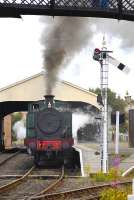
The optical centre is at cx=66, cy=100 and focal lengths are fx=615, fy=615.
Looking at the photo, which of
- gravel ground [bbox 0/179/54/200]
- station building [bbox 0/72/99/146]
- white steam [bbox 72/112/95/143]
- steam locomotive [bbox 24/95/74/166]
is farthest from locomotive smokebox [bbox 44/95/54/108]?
white steam [bbox 72/112/95/143]

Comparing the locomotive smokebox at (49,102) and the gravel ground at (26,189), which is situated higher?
the locomotive smokebox at (49,102)

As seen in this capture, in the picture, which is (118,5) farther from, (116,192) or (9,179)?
(9,179)

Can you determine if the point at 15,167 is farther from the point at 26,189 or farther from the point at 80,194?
the point at 80,194

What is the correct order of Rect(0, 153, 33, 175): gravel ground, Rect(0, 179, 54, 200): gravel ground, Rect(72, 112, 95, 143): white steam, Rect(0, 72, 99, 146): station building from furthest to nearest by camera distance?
Rect(72, 112, 95, 143): white steam
Rect(0, 72, 99, 146): station building
Rect(0, 153, 33, 175): gravel ground
Rect(0, 179, 54, 200): gravel ground

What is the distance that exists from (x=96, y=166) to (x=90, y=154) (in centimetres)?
486

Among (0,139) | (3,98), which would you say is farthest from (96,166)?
(0,139)

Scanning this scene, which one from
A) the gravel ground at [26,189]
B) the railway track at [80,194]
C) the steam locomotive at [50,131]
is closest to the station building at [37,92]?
the steam locomotive at [50,131]

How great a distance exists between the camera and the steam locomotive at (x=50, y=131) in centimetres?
2828

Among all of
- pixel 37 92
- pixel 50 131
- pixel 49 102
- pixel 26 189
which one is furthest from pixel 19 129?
pixel 26 189

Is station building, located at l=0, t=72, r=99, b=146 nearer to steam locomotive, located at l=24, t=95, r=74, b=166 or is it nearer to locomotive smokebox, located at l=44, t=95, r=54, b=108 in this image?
locomotive smokebox, located at l=44, t=95, r=54, b=108

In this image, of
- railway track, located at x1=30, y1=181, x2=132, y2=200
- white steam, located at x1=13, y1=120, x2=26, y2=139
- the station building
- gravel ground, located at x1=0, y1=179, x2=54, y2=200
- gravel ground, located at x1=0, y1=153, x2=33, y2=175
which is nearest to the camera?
railway track, located at x1=30, y1=181, x2=132, y2=200

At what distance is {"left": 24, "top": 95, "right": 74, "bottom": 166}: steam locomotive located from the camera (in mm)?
28281

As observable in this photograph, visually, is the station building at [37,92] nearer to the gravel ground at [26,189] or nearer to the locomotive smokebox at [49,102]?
the locomotive smokebox at [49,102]

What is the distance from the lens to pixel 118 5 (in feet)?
44.1
